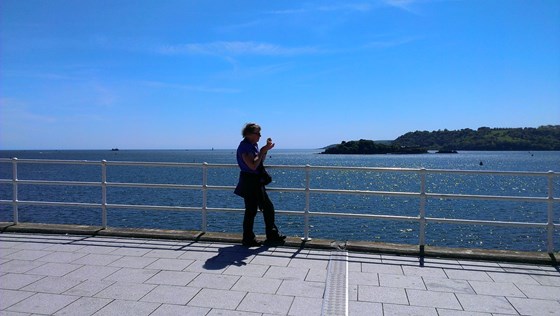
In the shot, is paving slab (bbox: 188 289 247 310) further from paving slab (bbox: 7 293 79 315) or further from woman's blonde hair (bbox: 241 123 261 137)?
woman's blonde hair (bbox: 241 123 261 137)

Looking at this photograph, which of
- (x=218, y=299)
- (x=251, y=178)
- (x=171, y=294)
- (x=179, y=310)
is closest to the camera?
(x=179, y=310)

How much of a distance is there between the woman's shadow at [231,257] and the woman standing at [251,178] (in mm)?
194

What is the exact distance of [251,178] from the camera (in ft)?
20.9

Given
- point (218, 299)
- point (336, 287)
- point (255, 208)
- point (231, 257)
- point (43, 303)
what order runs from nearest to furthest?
point (43, 303)
point (218, 299)
point (336, 287)
point (231, 257)
point (255, 208)

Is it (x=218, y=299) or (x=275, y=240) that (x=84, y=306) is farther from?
(x=275, y=240)

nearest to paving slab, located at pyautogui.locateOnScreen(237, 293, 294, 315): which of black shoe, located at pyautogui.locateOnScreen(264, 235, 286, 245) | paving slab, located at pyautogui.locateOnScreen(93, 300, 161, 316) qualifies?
paving slab, located at pyautogui.locateOnScreen(93, 300, 161, 316)

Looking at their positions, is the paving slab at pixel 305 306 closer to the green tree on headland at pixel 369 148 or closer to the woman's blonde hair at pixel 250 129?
the woman's blonde hair at pixel 250 129

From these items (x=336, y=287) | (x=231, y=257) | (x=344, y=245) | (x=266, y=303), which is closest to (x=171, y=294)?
(x=266, y=303)

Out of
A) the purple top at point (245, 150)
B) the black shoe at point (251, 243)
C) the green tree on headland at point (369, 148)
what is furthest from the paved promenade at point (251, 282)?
the green tree on headland at point (369, 148)

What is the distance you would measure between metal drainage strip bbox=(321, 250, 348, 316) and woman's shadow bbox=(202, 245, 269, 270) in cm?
106

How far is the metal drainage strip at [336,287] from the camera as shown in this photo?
162 inches

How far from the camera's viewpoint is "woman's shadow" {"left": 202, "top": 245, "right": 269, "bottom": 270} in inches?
217

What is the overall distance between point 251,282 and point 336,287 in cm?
90

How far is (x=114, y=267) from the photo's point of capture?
Result: 17.6 feet
